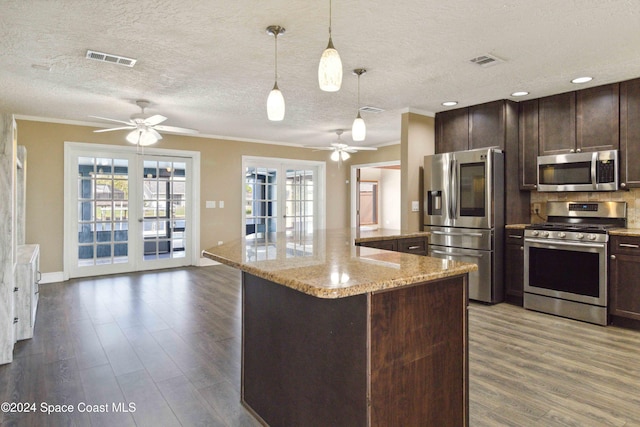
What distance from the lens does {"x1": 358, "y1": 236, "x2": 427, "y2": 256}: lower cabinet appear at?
3.29 m

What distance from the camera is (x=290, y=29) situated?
2.59m

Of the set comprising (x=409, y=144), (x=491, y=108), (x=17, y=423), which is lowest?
(x=17, y=423)

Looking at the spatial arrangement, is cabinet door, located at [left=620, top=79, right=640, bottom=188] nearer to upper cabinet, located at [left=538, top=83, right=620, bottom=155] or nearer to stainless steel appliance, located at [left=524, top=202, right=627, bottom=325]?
upper cabinet, located at [left=538, top=83, right=620, bottom=155]

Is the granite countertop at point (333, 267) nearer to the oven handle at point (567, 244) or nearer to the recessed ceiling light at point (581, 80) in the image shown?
the oven handle at point (567, 244)

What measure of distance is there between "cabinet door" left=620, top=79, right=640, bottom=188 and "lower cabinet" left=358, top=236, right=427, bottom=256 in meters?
2.06

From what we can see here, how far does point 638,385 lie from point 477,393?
1.07 meters

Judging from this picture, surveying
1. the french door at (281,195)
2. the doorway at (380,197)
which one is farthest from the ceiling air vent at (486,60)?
the doorway at (380,197)

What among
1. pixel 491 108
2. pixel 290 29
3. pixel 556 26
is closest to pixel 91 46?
pixel 290 29

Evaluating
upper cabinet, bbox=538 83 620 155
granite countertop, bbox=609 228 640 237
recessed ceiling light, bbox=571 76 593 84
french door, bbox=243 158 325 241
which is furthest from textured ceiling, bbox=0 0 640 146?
french door, bbox=243 158 325 241

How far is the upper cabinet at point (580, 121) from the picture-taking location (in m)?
3.78

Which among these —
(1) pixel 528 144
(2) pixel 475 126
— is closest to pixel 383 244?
(2) pixel 475 126

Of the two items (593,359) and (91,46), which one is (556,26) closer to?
(593,359)

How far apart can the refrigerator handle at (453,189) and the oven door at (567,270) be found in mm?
837

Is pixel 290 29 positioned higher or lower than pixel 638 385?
higher
